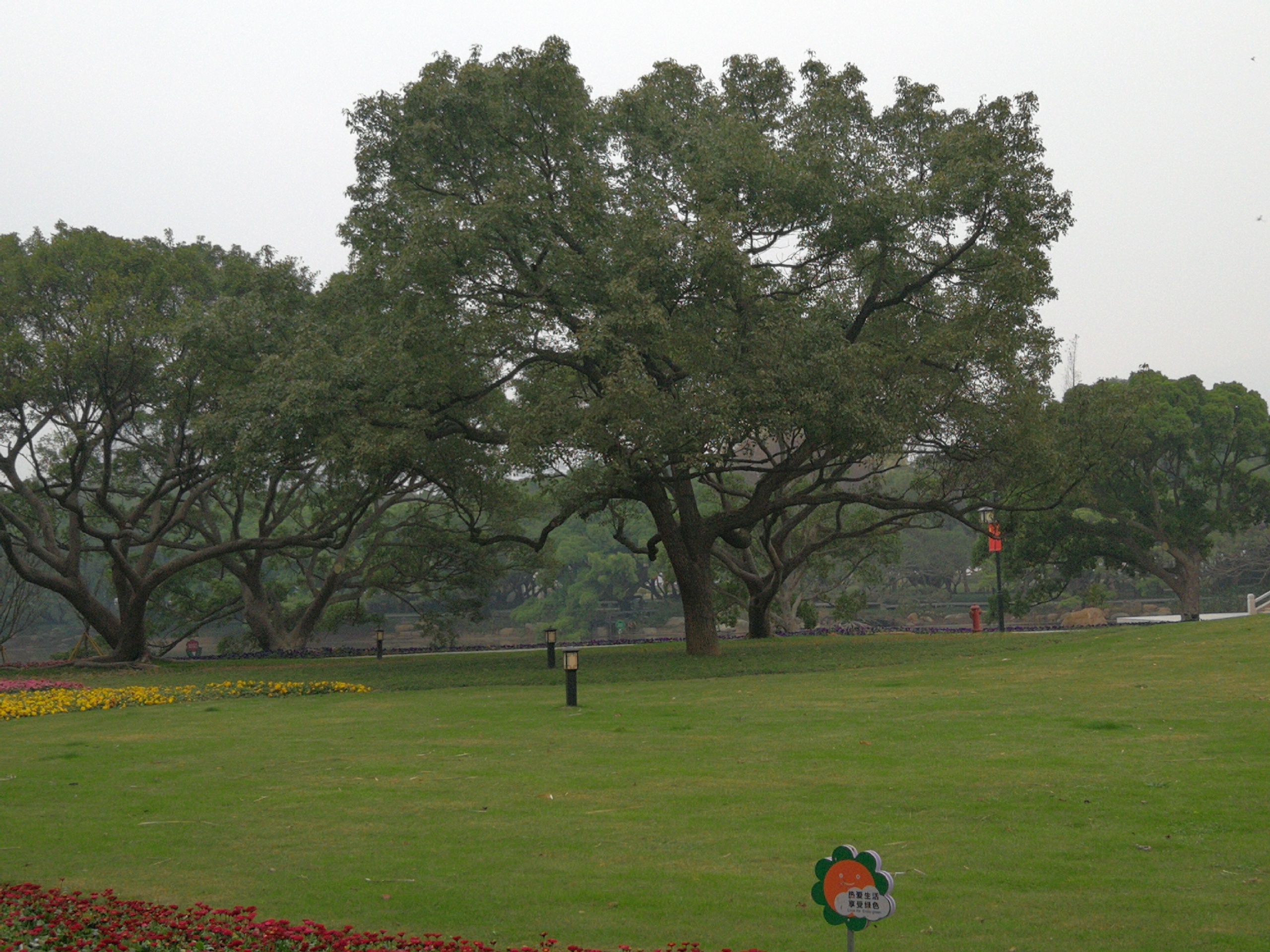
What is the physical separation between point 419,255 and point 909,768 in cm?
A: 1342

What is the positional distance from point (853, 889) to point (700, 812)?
12.0 feet

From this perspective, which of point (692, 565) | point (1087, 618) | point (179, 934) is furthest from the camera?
point (1087, 618)

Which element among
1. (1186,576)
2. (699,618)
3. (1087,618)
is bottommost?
(1087,618)

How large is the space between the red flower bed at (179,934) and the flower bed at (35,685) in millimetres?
15254

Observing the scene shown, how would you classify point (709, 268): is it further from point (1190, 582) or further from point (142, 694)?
point (1190, 582)

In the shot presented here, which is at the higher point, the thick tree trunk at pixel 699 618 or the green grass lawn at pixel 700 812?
the thick tree trunk at pixel 699 618

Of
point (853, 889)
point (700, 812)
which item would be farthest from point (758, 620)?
point (853, 889)

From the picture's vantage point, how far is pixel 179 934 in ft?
17.9

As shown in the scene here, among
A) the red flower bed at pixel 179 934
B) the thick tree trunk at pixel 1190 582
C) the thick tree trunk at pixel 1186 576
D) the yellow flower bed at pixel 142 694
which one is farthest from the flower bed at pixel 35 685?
the thick tree trunk at pixel 1190 582

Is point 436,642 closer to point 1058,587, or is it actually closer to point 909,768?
point 1058,587

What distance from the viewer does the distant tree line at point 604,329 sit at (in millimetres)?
19328

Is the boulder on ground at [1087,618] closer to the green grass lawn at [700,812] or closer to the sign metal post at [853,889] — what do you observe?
the green grass lawn at [700,812]

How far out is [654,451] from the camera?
18375mm

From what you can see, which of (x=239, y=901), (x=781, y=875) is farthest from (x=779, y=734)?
(x=239, y=901)
